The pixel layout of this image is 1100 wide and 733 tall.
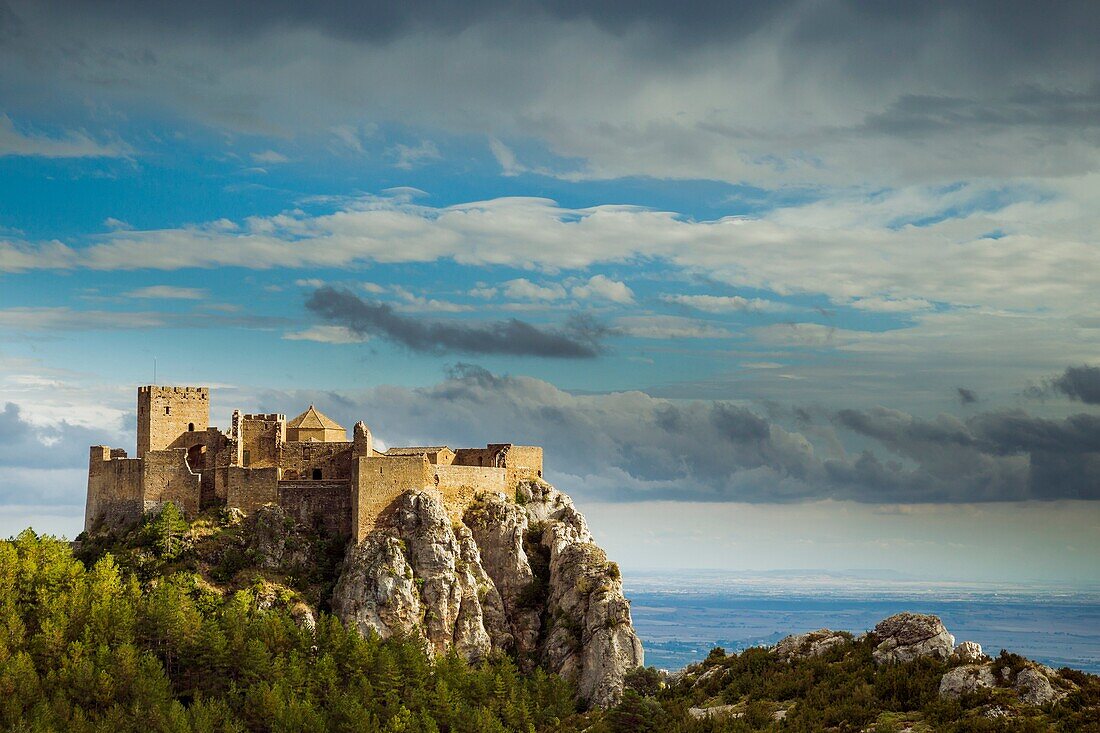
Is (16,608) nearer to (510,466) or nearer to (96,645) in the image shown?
(96,645)

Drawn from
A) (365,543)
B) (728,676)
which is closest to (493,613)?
(365,543)

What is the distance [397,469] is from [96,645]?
107 ft

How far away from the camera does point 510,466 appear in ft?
454

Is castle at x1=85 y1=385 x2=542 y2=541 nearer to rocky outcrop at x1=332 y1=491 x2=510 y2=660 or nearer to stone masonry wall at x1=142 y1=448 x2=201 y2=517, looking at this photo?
stone masonry wall at x1=142 y1=448 x2=201 y2=517

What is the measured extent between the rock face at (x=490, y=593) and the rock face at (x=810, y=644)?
41536mm

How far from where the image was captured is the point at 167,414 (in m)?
129

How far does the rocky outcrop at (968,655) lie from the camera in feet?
202

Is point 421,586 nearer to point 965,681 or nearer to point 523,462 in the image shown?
point 523,462

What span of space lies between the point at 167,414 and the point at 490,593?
38.4 meters

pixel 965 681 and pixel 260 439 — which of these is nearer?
pixel 965 681

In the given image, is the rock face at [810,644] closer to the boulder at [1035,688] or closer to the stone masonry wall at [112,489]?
the boulder at [1035,688]

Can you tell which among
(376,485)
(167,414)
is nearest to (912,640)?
(376,485)

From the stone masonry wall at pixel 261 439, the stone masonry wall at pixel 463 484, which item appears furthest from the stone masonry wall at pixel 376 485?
the stone masonry wall at pixel 261 439

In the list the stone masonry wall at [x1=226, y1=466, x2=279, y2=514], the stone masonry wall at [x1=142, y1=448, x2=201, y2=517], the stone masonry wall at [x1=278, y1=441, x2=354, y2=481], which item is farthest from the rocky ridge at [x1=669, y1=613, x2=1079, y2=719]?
the stone masonry wall at [x1=142, y1=448, x2=201, y2=517]
